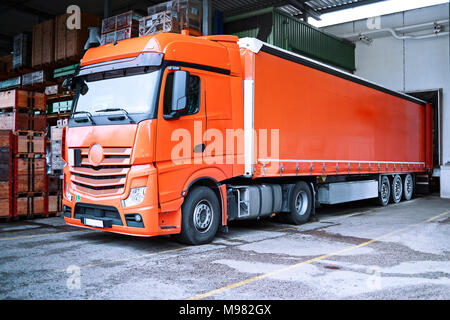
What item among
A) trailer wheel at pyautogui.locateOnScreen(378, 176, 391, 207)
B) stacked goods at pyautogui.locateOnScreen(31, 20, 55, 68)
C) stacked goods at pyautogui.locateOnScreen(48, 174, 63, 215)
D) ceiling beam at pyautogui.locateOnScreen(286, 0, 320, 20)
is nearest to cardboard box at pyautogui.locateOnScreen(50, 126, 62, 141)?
stacked goods at pyautogui.locateOnScreen(48, 174, 63, 215)

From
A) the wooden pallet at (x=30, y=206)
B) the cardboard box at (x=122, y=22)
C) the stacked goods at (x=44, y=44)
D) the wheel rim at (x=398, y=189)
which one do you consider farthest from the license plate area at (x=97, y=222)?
the wheel rim at (x=398, y=189)

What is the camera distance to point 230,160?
7.36 m

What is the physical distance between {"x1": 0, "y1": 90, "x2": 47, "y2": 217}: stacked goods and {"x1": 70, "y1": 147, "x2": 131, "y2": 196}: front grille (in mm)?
4125

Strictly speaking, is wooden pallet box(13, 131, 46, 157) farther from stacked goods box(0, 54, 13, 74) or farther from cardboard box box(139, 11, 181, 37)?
stacked goods box(0, 54, 13, 74)

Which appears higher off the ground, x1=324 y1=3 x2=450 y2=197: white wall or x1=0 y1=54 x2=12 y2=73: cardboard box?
x1=324 y1=3 x2=450 y2=197: white wall

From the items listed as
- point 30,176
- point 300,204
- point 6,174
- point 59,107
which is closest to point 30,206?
point 30,176

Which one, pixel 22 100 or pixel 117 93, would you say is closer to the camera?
pixel 117 93

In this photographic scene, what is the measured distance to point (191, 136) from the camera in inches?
258

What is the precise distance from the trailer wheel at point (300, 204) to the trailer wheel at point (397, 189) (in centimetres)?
601

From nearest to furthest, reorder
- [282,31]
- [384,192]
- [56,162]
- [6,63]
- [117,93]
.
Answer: [117,93] → [56,162] → [384,192] → [282,31] → [6,63]

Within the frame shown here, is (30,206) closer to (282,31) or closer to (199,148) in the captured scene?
(199,148)

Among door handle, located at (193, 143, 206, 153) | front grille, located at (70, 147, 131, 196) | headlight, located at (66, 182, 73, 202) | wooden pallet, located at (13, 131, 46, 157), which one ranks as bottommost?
headlight, located at (66, 182, 73, 202)

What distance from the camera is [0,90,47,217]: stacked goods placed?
1007 cm

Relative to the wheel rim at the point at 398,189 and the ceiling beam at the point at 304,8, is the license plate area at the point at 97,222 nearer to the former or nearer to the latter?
the wheel rim at the point at 398,189
